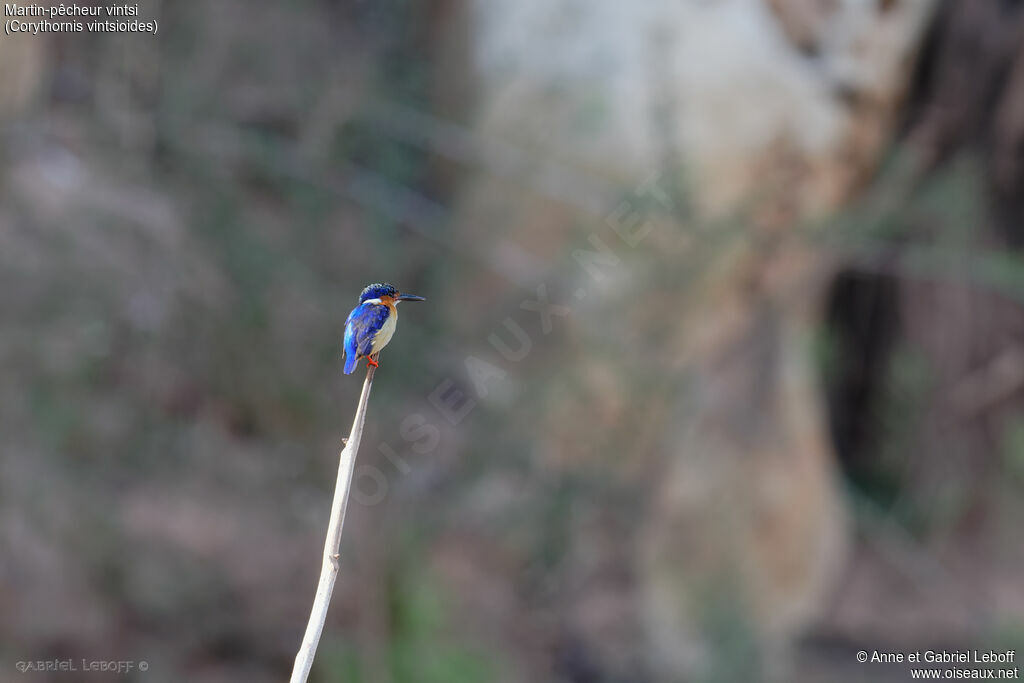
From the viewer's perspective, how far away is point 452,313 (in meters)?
2.83

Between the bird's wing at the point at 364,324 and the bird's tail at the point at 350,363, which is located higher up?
the bird's wing at the point at 364,324

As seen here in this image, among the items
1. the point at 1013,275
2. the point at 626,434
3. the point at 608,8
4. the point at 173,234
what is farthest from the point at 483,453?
the point at 1013,275

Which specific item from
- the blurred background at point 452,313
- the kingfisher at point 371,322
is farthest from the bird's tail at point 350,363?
the blurred background at point 452,313

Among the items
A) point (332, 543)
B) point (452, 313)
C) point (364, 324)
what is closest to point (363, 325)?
point (364, 324)

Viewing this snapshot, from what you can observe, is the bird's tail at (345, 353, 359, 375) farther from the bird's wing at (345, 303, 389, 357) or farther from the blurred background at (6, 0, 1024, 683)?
the blurred background at (6, 0, 1024, 683)

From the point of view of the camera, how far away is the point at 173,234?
257 cm

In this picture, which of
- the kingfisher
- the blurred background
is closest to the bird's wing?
the kingfisher

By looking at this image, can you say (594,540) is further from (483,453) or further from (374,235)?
(374,235)

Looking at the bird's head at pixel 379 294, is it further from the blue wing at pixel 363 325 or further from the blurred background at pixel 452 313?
the blurred background at pixel 452 313

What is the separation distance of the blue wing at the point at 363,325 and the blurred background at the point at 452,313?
189 cm

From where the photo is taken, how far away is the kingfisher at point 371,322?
55cm

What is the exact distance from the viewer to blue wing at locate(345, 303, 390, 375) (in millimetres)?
548

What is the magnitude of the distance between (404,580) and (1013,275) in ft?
6.21

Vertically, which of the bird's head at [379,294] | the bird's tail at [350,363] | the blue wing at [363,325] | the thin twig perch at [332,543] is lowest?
the thin twig perch at [332,543]
